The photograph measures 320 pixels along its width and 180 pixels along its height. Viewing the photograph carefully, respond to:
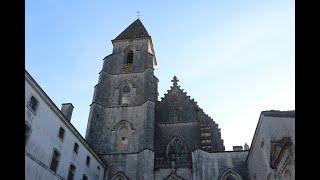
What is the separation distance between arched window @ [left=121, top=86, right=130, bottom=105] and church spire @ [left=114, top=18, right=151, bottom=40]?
7.75m

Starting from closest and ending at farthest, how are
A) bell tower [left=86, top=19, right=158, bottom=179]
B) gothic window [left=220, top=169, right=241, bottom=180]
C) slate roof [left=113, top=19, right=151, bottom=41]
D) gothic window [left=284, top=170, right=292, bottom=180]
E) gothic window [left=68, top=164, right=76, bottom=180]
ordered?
gothic window [left=284, top=170, right=292, bottom=180], gothic window [left=68, top=164, right=76, bottom=180], gothic window [left=220, top=169, right=241, bottom=180], bell tower [left=86, top=19, right=158, bottom=179], slate roof [left=113, top=19, right=151, bottom=41]

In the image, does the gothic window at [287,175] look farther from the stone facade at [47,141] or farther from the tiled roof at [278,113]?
the stone facade at [47,141]

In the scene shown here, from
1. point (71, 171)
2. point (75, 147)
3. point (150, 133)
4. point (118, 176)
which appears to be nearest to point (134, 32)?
point (150, 133)

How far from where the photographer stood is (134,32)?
41594 mm

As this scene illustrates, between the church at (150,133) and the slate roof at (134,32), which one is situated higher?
the slate roof at (134,32)

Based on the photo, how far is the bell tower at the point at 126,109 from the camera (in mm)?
29573

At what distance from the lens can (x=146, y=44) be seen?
129 feet

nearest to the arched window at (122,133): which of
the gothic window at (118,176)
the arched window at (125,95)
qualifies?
the arched window at (125,95)

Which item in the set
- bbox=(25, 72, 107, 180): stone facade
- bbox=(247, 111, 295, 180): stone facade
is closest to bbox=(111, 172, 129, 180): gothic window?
bbox=(25, 72, 107, 180): stone facade

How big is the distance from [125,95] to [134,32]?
1016 centimetres

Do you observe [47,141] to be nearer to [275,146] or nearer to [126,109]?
[126,109]

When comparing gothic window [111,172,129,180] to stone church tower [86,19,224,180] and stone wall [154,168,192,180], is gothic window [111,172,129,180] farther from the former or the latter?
stone wall [154,168,192,180]

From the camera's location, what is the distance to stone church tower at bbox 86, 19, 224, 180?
96.0ft
